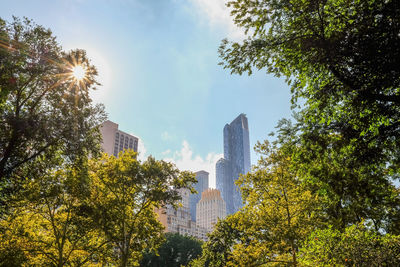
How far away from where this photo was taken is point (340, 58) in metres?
7.15

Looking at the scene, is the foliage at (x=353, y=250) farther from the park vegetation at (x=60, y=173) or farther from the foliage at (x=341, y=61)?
the park vegetation at (x=60, y=173)

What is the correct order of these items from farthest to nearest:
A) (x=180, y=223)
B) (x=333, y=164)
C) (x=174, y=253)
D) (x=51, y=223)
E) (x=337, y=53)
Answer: (x=180, y=223) → (x=174, y=253) → (x=51, y=223) → (x=333, y=164) → (x=337, y=53)

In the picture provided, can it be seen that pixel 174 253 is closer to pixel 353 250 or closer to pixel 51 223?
pixel 51 223

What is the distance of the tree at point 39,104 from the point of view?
10.7 m

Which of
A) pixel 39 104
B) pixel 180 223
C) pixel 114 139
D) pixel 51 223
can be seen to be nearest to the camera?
pixel 39 104

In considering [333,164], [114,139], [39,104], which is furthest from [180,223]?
[333,164]

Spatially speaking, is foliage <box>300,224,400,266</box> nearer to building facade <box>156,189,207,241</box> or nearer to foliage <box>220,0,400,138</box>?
foliage <box>220,0,400,138</box>

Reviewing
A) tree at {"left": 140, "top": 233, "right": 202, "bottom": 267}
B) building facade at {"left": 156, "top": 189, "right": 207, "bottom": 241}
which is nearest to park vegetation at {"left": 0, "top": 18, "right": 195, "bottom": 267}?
tree at {"left": 140, "top": 233, "right": 202, "bottom": 267}

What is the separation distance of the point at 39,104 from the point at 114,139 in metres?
111

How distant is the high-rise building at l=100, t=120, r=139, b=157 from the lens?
4380 inches

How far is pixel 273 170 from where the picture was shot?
49.1 ft

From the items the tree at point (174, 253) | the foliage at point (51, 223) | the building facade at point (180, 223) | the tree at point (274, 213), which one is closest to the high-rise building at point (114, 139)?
the building facade at point (180, 223)

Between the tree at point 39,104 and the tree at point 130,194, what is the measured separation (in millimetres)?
3720

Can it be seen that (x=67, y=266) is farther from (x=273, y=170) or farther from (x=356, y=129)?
(x=356, y=129)
